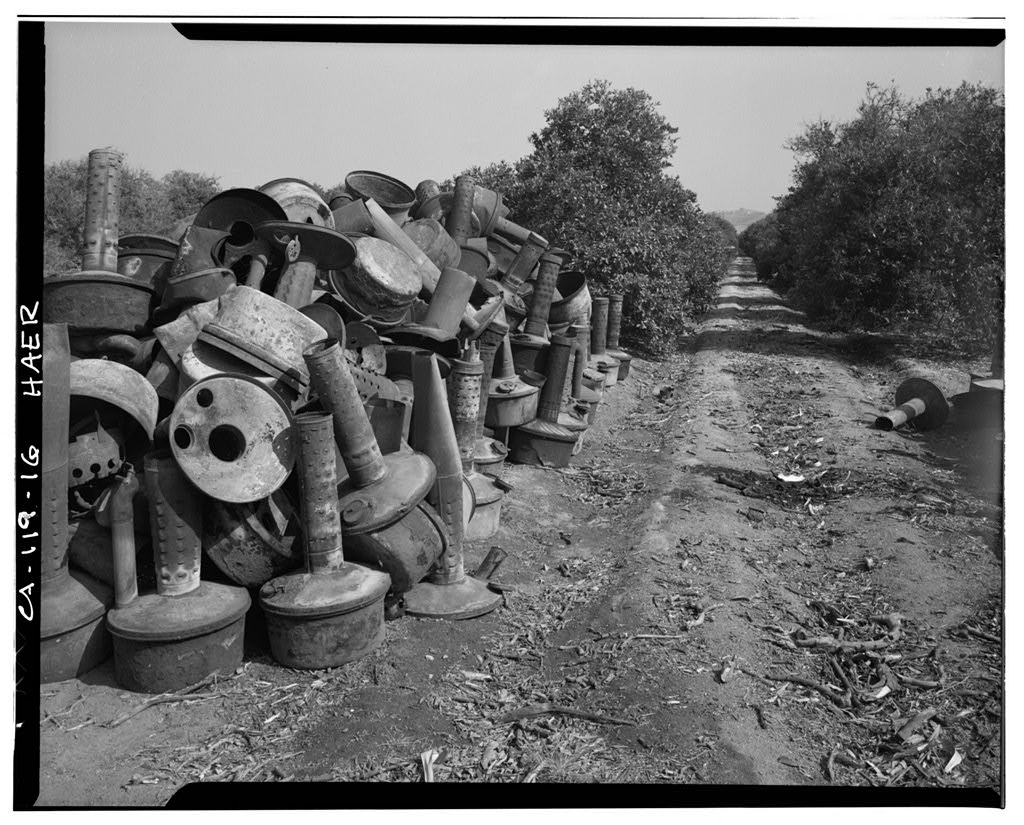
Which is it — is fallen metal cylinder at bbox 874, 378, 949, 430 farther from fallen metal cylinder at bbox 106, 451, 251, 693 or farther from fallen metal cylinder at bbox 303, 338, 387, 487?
fallen metal cylinder at bbox 106, 451, 251, 693

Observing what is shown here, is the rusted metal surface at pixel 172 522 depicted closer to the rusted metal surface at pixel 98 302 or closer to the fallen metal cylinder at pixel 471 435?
the rusted metal surface at pixel 98 302

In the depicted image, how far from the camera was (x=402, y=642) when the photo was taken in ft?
15.7

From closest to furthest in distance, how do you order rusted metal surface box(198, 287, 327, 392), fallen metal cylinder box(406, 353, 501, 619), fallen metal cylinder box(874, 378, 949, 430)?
rusted metal surface box(198, 287, 327, 392), fallen metal cylinder box(406, 353, 501, 619), fallen metal cylinder box(874, 378, 949, 430)

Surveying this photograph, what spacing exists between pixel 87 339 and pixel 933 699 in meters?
5.48

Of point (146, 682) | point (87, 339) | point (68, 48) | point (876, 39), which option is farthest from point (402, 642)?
point (876, 39)

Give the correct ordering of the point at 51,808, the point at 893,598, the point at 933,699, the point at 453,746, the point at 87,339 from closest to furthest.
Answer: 1. the point at 51,808
2. the point at 453,746
3. the point at 933,699
4. the point at 87,339
5. the point at 893,598

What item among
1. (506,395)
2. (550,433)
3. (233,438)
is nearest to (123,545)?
(233,438)

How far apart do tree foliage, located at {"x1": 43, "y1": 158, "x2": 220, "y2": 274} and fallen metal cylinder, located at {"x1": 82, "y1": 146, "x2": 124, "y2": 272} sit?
2546 mm

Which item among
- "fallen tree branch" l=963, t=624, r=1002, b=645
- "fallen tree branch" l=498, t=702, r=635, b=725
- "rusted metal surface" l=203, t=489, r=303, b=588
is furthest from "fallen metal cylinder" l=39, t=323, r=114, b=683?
"fallen tree branch" l=963, t=624, r=1002, b=645

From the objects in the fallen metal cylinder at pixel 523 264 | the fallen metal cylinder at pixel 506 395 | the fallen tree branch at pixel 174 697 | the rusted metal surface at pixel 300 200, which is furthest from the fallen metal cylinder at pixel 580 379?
the fallen tree branch at pixel 174 697

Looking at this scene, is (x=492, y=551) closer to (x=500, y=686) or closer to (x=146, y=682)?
(x=500, y=686)


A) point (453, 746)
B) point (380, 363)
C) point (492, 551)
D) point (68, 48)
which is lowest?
point (453, 746)

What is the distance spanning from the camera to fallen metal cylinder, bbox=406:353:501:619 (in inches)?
207

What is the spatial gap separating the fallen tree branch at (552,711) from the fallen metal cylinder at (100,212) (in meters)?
3.95
